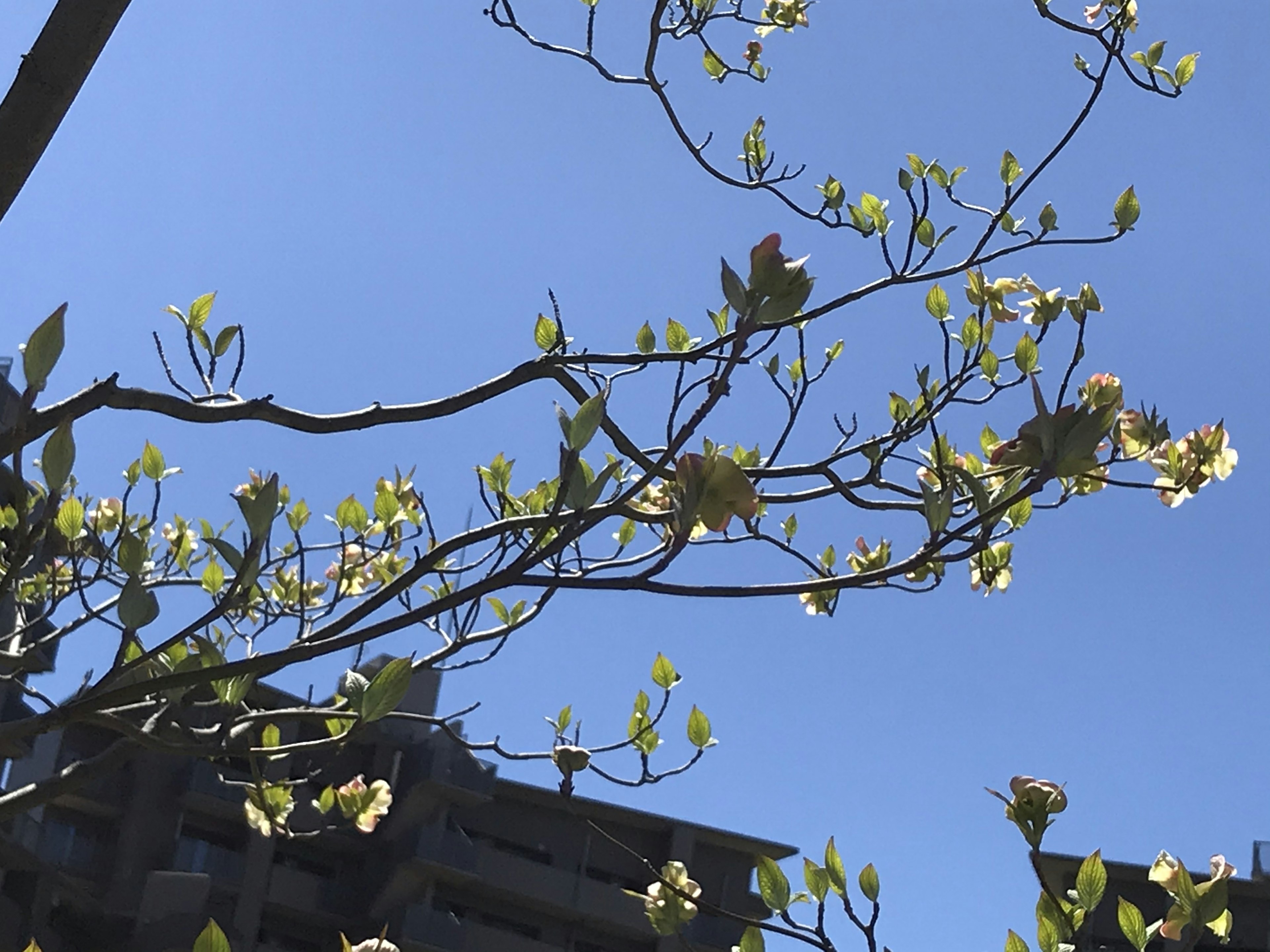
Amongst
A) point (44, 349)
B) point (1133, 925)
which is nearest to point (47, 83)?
point (44, 349)

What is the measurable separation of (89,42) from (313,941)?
74.5ft

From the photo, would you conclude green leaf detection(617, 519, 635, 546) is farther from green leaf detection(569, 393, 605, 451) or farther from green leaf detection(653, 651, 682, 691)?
green leaf detection(569, 393, 605, 451)

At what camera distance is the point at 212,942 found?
96 centimetres

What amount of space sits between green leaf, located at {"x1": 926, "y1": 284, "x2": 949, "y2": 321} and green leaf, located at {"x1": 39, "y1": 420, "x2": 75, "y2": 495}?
146cm

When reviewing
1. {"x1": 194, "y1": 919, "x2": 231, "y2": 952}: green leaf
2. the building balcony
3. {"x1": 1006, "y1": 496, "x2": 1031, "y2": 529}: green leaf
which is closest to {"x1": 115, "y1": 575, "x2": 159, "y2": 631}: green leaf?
{"x1": 194, "y1": 919, "x2": 231, "y2": 952}: green leaf

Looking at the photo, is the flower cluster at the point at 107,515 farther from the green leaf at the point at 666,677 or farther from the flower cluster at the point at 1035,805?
the flower cluster at the point at 1035,805

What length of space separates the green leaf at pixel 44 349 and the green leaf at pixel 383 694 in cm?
35

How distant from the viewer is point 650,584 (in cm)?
109

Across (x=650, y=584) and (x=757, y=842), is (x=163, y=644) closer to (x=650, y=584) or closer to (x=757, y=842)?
(x=650, y=584)

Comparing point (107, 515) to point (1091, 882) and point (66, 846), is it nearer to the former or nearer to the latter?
point (1091, 882)

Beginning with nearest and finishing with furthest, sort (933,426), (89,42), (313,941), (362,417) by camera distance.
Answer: (89,42) < (362,417) < (933,426) < (313,941)

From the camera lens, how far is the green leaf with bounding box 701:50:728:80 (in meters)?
2.85

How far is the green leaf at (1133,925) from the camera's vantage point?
117cm

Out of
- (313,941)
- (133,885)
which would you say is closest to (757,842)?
(313,941)
